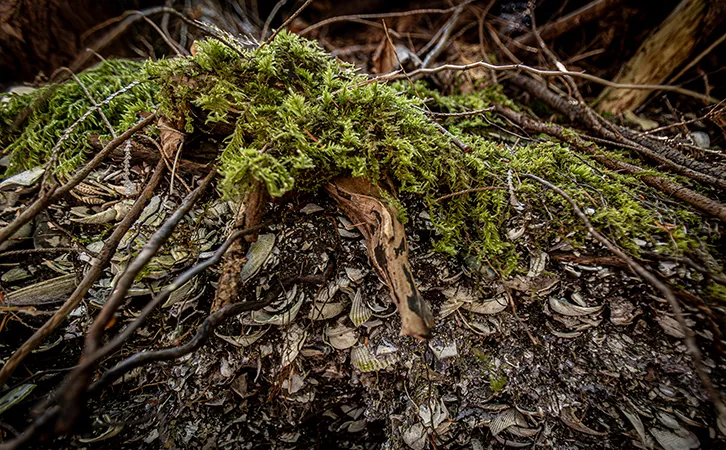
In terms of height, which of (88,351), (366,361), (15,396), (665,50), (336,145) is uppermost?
(665,50)

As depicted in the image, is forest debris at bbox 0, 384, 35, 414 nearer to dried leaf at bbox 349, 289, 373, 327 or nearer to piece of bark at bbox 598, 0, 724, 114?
dried leaf at bbox 349, 289, 373, 327

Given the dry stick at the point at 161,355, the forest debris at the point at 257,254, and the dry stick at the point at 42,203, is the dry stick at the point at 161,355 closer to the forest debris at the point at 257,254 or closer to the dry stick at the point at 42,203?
the forest debris at the point at 257,254

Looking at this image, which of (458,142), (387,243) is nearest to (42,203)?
(387,243)

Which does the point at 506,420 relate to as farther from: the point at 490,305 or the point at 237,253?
the point at 237,253

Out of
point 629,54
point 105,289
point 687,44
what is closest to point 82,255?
point 105,289

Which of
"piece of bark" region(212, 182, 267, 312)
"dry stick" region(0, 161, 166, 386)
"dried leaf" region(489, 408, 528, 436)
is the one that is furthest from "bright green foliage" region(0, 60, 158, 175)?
"dried leaf" region(489, 408, 528, 436)

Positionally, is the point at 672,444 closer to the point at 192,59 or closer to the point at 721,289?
the point at 721,289
